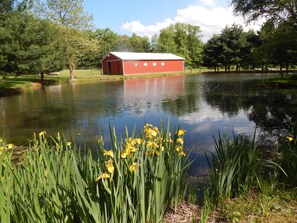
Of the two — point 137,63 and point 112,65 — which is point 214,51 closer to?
point 137,63

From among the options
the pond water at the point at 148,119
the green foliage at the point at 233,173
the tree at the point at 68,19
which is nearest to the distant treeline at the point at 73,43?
the tree at the point at 68,19

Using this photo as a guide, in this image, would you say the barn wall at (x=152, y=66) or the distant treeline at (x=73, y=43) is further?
the barn wall at (x=152, y=66)

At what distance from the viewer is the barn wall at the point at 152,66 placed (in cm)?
4469

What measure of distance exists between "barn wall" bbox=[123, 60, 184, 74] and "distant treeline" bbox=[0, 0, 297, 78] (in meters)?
5.47

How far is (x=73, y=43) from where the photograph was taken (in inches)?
1407

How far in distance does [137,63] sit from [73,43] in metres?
12.9

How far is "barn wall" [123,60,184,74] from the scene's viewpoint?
44.7 metres

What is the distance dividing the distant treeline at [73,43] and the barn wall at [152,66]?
18.0 ft

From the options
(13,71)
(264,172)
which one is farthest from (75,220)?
(13,71)

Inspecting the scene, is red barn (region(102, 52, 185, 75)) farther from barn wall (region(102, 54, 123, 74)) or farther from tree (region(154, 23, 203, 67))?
tree (region(154, 23, 203, 67))

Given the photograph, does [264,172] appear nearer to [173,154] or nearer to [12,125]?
[173,154]

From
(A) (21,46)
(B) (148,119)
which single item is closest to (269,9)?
(B) (148,119)

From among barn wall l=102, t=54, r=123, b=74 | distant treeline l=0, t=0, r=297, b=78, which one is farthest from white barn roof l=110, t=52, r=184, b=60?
distant treeline l=0, t=0, r=297, b=78

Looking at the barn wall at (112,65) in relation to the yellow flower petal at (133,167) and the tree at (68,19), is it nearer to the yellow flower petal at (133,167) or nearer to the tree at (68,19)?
the tree at (68,19)
